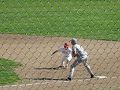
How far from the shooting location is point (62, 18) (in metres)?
23.8

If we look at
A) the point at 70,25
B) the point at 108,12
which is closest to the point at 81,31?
the point at 70,25

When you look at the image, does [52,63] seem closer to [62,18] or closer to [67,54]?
[67,54]

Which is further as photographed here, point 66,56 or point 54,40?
point 54,40

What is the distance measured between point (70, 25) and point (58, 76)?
30.3 ft

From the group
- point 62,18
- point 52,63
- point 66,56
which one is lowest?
point 52,63

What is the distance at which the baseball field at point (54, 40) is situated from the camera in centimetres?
1221

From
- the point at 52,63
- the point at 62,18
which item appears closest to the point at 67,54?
the point at 52,63

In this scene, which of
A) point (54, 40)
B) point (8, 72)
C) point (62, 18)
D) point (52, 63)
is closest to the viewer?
point (8, 72)

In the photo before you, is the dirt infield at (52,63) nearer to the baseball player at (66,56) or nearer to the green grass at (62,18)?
the baseball player at (66,56)

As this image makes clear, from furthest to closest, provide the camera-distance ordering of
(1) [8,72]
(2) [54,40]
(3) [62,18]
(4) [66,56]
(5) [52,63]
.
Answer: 1. (3) [62,18]
2. (2) [54,40]
3. (5) [52,63]
4. (4) [66,56]
5. (1) [8,72]

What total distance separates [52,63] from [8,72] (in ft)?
6.50

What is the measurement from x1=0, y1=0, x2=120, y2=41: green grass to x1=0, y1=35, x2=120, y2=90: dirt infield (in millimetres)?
1692

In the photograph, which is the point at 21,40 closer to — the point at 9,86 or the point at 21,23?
the point at 21,23

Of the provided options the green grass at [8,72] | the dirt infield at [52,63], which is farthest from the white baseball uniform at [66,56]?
the green grass at [8,72]
